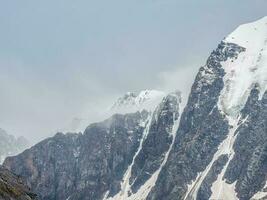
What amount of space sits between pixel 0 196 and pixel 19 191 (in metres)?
16.9

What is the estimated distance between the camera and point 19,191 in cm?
13088

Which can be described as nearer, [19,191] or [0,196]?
[0,196]

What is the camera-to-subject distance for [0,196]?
114m
